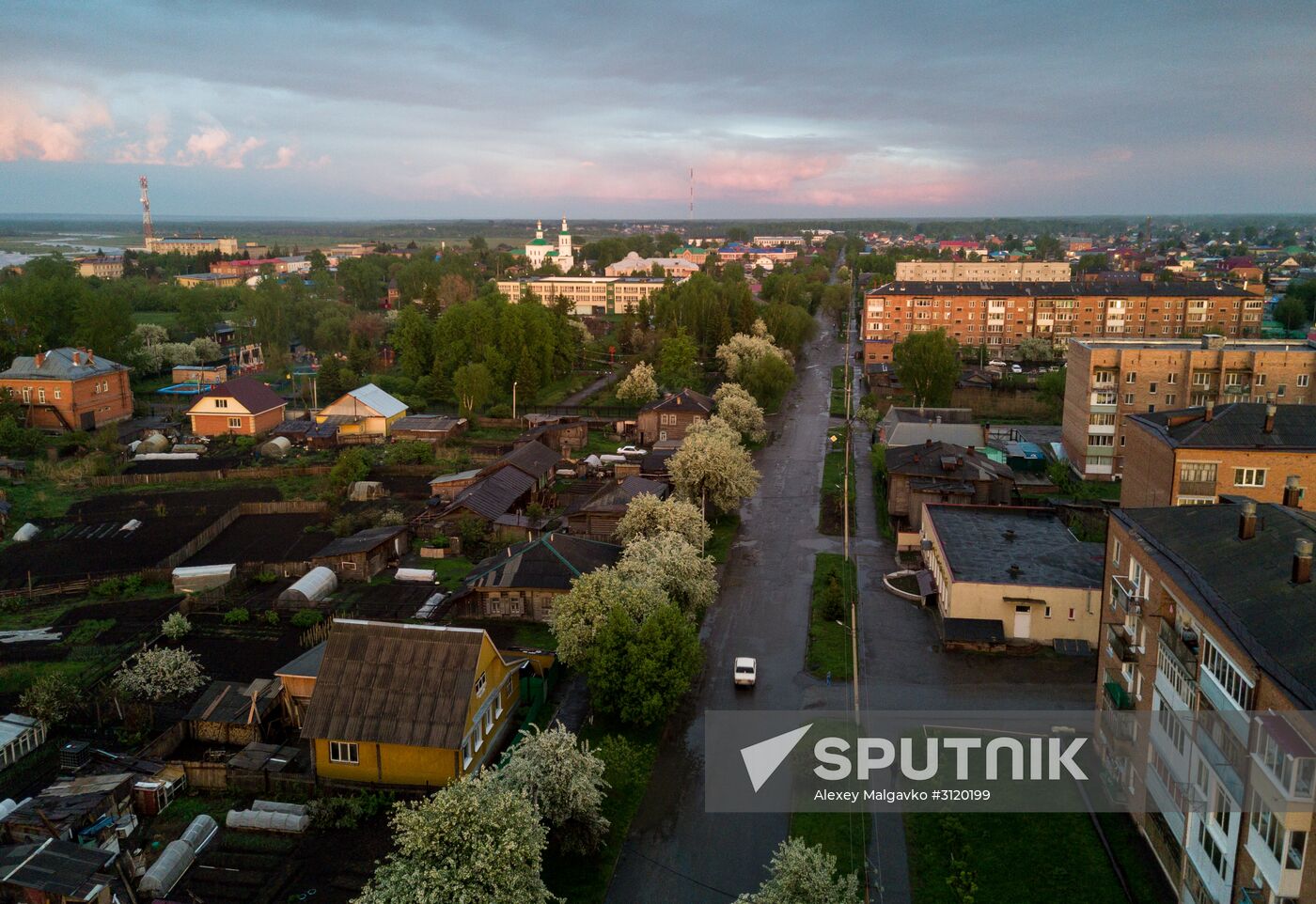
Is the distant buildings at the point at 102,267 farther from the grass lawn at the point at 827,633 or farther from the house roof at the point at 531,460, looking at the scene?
the grass lawn at the point at 827,633

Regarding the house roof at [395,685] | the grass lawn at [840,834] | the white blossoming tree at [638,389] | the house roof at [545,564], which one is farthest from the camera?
the white blossoming tree at [638,389]

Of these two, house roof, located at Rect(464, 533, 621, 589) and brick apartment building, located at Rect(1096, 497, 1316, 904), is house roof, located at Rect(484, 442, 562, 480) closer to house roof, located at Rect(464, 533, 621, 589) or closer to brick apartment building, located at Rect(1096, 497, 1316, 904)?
house roof, located at Rect(464, 533, 621, 589)

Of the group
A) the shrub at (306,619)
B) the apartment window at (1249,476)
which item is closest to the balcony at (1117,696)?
the apartment window at (1249,476)

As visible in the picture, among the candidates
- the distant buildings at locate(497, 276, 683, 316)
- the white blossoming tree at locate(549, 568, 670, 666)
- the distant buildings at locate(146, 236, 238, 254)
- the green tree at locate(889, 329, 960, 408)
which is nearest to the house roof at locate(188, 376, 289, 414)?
the white blossoming tree at locate(549, 568, 670, 666)

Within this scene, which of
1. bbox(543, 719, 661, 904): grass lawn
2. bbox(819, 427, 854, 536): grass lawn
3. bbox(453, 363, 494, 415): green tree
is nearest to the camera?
bbox(543, 719, 661, 904): grass lawn

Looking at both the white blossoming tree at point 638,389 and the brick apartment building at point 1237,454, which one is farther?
the white blossoming tree at point 638,389

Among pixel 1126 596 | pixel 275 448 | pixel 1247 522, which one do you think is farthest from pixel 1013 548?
pixel 275 448

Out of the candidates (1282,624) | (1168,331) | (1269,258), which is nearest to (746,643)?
(1282,624)

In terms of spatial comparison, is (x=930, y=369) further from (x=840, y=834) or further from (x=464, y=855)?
(x=464, y=855)
